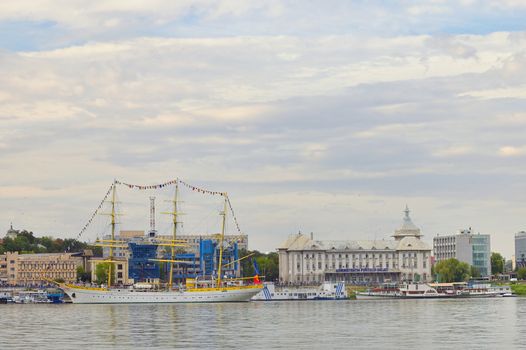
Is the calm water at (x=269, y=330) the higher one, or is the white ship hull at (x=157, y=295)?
the white ship hull at (x=157, y=295)

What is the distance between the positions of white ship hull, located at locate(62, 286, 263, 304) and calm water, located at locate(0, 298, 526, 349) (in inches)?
1994

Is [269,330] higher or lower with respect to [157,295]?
lower

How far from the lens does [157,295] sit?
7259 inches

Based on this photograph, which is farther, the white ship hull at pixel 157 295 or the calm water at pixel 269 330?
the white ship hull at pixel 157 295

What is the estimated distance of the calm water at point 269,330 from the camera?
83.4 metres

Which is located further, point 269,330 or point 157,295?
point 157,295

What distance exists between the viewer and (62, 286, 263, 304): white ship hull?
184 m

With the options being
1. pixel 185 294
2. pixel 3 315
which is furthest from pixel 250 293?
pixel 3 315

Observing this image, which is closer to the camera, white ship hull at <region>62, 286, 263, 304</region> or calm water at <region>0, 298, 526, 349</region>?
calm water at <region>0, 298, 526, 349</region>

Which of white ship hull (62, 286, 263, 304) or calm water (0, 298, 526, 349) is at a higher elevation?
white ship hull (62, 286, 263, 304)

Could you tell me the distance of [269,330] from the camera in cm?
9881

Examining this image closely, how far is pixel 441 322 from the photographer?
108812 mm

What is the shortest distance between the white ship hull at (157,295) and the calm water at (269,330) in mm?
50639

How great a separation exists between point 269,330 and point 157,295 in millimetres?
87212
